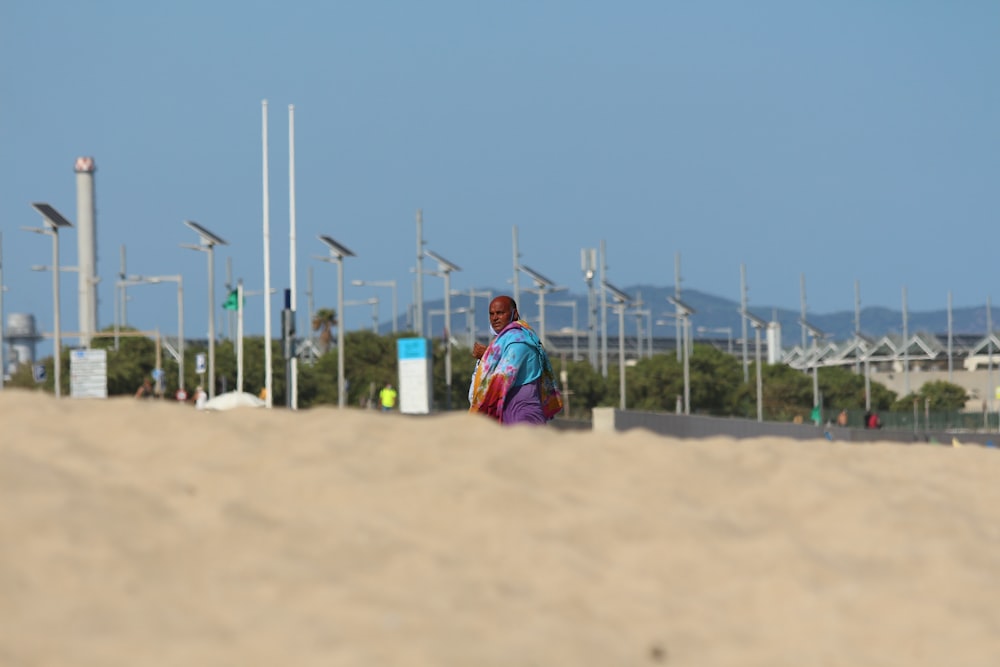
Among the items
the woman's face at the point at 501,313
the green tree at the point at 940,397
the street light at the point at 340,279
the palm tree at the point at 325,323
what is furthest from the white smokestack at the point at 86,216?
the woman's face at the point at 501,313

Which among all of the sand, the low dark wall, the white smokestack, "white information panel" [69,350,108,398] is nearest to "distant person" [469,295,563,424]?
the sand

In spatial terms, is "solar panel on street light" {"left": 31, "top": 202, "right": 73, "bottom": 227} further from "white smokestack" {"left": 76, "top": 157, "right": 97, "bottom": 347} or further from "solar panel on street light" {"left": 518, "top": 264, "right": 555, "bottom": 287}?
"white smokestack" {"left": 76, "top": 157, "right": 97, "bottom": 347}

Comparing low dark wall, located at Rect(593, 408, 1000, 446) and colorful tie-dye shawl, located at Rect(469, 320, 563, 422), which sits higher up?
colorful tie-dye shawl, located at Rect(469, 320, 563, 422)

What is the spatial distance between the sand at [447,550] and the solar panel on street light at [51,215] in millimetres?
34737

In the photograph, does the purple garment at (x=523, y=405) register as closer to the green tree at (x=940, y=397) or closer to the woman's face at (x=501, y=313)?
the woman's face at (x=501, y=313)

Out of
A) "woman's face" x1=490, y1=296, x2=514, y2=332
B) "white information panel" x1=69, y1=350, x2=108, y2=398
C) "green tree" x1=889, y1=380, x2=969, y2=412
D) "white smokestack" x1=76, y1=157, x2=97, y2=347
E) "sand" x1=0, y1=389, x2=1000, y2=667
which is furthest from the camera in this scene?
"white smokestack" x1=76, y1=157, x2=97, y2=347

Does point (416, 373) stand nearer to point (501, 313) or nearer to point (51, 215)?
point (51, 215)

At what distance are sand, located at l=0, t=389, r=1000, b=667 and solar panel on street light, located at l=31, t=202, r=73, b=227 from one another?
3474cm

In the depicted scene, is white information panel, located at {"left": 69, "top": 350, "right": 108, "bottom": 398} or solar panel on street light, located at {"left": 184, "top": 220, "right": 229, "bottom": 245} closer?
white information panel, located at {"left": 69, "top": 350, "right": 108, "bottom": 398}

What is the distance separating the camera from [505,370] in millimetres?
9477

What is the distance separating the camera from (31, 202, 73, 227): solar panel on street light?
135 ft

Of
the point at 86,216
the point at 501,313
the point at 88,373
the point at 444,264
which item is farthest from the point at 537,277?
the point at 86,216

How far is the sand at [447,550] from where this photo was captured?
4.94 metres

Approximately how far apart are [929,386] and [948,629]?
116m
